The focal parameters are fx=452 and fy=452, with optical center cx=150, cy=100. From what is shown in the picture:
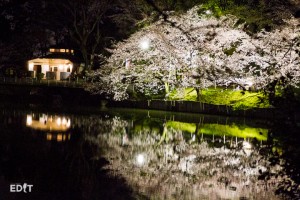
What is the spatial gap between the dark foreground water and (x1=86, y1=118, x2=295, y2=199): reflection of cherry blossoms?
25 mm

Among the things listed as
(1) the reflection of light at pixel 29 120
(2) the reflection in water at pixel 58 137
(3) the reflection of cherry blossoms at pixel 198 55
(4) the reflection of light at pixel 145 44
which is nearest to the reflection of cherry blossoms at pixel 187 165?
(2) the reflection in water at pixel 58 137

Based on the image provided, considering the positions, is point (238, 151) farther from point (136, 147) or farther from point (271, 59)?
point (271, 59)

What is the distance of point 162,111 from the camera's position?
30.8 meters

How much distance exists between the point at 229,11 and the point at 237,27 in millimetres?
1187

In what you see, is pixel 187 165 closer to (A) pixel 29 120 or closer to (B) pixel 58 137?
(B) pixel 58 137

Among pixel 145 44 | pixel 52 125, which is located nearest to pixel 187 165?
pixel 52 125

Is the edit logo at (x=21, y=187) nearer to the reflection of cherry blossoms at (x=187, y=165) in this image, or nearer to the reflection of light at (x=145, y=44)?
the reflection of cherry blossoms at (x=187, y=165)

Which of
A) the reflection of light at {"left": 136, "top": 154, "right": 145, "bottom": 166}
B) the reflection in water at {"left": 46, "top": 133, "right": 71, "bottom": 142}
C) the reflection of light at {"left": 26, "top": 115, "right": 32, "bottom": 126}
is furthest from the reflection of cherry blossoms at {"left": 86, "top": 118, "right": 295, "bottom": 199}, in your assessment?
the reflection of light at {"left": 26, "top": 115, "right": 32, "bottom": 126}

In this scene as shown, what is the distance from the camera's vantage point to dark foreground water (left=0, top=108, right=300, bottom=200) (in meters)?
9.40

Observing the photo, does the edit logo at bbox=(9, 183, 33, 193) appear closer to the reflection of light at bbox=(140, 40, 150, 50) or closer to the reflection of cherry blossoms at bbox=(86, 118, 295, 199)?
the reflection of cherry blossoms at bbox=(86, 118, 295, 199)

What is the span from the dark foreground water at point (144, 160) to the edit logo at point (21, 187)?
21 mm

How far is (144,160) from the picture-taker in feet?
45.3

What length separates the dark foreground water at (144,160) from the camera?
9398 millimetres

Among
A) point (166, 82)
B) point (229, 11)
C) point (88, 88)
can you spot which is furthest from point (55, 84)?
point (229, 11)
